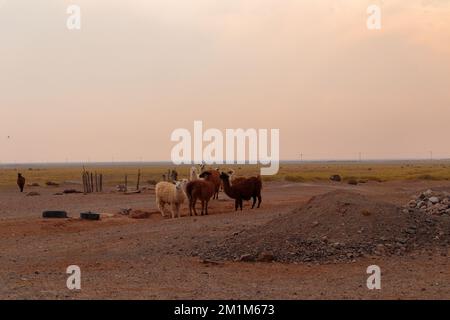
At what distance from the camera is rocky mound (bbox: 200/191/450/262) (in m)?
14.8

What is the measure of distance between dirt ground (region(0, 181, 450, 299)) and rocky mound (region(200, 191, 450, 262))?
0.46 metres

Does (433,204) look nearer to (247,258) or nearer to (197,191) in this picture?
(247,258)

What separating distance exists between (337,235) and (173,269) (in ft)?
15.7

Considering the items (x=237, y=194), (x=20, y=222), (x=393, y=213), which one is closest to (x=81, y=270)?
(x=393, y=213)

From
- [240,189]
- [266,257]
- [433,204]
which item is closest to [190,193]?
[240,189]

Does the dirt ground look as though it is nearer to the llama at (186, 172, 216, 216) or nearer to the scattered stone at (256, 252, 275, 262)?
the scattered stone at (256, 252, 275, 262)

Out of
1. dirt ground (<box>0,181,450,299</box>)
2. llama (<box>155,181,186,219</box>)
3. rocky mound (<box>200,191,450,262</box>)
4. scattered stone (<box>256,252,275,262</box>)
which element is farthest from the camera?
llama (<box>155,181,186,219</box>)

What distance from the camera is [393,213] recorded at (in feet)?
56.0

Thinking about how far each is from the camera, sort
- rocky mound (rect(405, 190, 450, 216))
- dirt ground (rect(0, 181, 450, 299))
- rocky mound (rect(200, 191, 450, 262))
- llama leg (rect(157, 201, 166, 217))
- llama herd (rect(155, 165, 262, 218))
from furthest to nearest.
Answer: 1. llama leg (rect(157, 201, 166, 217))
2. llama herd (rect(155, 165, 262, 218))
3. rocky mound (rect(405, 190, 450, 216))
4. rocky mound (rect(200, 191, 450, 262))
5. dirt ground (rect(0, 181, 450, 299))

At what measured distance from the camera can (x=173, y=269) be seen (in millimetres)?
13586

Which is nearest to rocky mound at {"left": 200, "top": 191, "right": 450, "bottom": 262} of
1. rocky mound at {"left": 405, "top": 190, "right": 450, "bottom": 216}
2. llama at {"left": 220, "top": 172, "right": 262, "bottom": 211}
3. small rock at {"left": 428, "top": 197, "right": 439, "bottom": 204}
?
rocky mound at {"left": 405, "top": 190, "right": 450, "bottom": 216}

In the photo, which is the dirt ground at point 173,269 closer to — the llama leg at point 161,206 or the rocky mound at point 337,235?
the rocky mound at point 337,235

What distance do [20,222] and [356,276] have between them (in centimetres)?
1567
